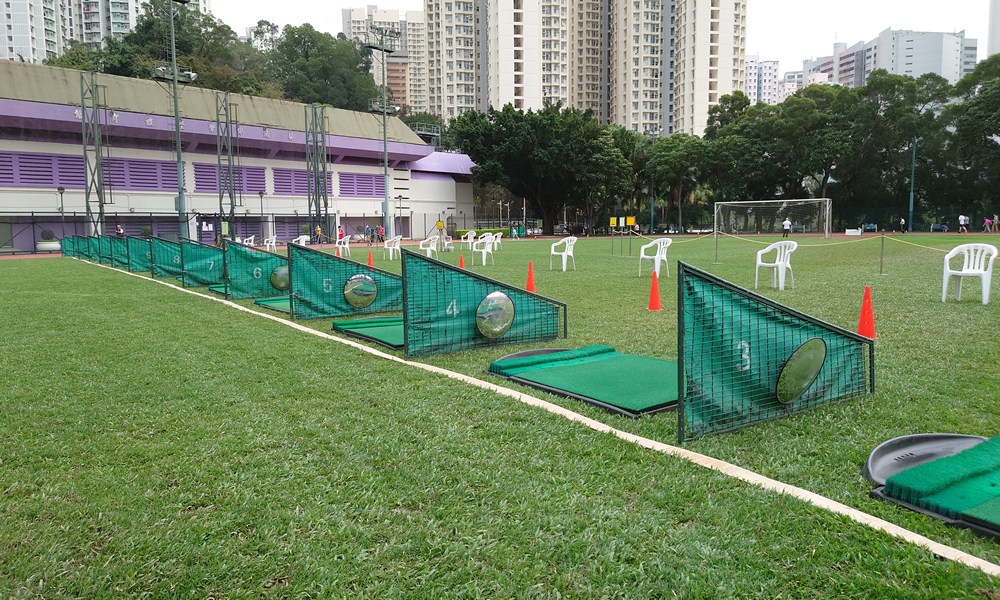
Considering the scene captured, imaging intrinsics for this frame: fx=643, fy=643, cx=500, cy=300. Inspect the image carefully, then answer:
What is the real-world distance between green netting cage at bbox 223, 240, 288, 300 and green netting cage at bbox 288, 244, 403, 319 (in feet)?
8.79

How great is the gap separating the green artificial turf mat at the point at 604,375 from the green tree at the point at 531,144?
50182 mm

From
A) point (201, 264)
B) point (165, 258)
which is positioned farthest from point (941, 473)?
point (165, 258)

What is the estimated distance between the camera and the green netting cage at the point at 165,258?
55.9ft

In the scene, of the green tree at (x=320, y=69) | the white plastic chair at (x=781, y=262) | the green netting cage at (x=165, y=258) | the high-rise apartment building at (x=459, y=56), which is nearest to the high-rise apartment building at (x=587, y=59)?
the high-rise apartment building at (x=459, y=56)

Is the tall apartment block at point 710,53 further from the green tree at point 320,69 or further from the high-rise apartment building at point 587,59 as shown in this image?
the green tree at point 320,69

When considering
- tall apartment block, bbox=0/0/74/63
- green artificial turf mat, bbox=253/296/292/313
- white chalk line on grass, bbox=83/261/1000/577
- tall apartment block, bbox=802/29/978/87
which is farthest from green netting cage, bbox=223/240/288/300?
tall apartment block, bbox=802/29/978/87

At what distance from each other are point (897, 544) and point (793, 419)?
6.14ft

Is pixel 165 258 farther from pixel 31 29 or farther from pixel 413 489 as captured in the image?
pixel 31 29

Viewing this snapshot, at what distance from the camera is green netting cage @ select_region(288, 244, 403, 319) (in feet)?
32.9

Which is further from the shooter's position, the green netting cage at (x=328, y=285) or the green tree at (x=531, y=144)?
the green tree at (x=531, y=144)

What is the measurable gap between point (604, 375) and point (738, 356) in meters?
1.74

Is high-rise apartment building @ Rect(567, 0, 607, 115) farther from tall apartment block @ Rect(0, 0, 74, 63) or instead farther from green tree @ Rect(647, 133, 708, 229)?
tall apartment block @ Rect(0, 0, 74, 63)

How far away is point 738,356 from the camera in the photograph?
4.25 meters

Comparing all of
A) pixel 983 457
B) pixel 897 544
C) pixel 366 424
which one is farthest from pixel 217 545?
pixel 983 457
